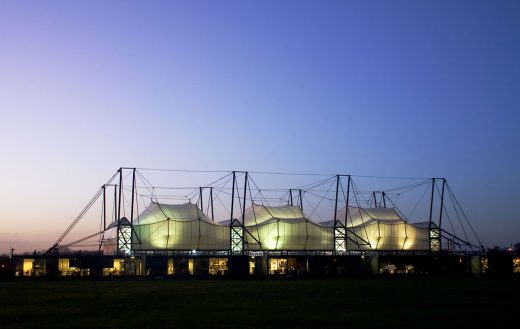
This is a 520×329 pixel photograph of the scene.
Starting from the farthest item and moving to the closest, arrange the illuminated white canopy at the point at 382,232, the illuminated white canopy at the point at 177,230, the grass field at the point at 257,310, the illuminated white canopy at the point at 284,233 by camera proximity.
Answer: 1. the illuminated white canopy at the point at 382,232
2. the illuminated white canopy at the point at 284,233
3. the illuminated white canopy at the point at 177,230
4. the grass field at the point at 257,310

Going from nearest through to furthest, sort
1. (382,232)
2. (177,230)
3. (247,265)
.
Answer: (247,265), (177,230), (382,232)

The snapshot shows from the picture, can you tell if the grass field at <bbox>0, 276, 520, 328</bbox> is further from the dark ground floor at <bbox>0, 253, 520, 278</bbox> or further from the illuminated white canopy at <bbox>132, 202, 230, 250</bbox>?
the illuminated white canopy at <bbox>132, 202, 230, 250</bbox>

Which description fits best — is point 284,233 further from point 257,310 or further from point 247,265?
point 257,310

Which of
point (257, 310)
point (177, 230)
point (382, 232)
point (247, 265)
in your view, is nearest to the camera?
point (257, 310)

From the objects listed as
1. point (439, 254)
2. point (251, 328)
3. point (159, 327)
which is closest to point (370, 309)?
point (251, 328)

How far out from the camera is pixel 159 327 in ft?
91.5

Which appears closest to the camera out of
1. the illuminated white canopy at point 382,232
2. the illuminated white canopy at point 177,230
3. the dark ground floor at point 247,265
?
the dark ground floor at point 247,265

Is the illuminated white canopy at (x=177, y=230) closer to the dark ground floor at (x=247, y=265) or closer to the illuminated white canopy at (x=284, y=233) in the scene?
the dark ground floor at (x=247, y=265)

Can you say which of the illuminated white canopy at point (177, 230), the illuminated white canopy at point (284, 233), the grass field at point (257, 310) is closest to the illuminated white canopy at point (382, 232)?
the illuminated white canopy at point (284, 233)

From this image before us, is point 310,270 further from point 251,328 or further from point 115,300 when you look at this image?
point 251,328

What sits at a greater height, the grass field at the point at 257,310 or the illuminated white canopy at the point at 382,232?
the illuminated white canopy at the point at 382,232

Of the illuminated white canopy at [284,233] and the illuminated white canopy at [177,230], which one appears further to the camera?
the illuminated white canopy at [284,233]

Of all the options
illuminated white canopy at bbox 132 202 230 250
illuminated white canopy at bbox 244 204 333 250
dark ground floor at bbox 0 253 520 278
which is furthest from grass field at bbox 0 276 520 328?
illuminated white canopy at bbox 244 204 333 250

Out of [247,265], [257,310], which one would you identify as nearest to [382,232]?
[247,265]
